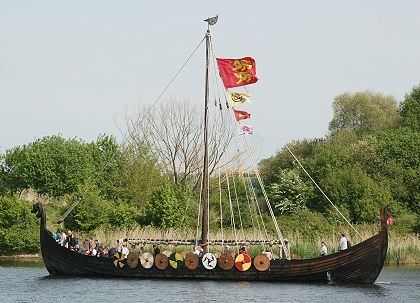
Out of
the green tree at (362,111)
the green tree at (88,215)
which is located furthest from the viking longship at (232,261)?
the green tree at (362,111)

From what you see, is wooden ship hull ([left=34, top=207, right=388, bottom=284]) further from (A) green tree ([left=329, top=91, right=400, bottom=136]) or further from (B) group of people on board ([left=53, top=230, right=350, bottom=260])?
(A) green tree ([left=329, top=91, right=400, bottom=136])

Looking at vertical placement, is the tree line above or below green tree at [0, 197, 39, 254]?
above

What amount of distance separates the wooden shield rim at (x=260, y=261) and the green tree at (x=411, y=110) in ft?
155

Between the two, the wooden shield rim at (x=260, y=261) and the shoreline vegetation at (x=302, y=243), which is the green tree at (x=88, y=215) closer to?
the shoreline vegetation at (x=302, y=243)

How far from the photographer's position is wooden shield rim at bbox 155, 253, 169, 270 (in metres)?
49.2

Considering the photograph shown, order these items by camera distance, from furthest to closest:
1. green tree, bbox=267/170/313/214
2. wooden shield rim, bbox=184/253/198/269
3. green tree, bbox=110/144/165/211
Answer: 1. green tree, bbox=110/144/165/211
2. green tree, bbox=267/170/313/214
3. wooden shield rim, bbox=184/253/198/269

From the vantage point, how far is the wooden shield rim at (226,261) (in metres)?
48.1

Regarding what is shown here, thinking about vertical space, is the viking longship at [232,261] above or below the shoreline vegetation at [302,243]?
below

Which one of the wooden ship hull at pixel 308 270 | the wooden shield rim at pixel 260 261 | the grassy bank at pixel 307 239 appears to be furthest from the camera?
the grassy bank at pixel 307 239

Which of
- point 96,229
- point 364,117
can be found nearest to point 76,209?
point 96,229

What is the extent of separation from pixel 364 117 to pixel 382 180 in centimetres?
2880

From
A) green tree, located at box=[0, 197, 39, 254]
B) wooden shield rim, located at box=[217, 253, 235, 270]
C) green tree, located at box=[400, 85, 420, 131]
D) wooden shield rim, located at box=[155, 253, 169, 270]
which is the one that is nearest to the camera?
wooden shield rim, located at box=[217, 253, 235, 270]

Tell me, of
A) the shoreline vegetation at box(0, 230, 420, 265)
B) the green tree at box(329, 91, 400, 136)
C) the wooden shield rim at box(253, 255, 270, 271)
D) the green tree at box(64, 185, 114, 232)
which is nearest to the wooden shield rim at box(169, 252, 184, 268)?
the wooden shield rim at box(253, 255, 270, 271)

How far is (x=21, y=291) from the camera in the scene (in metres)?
44.6
